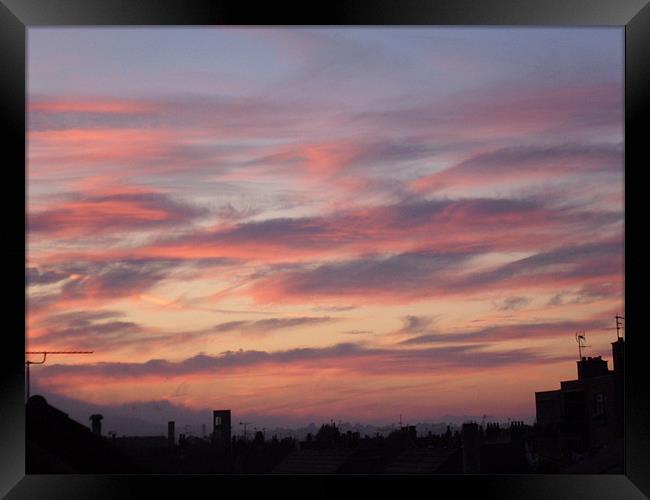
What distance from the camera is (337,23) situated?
7.81ft

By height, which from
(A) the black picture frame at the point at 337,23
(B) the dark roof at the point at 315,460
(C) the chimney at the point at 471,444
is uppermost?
(A) the black picture frame at the point at 337,23

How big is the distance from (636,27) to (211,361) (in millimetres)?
11790

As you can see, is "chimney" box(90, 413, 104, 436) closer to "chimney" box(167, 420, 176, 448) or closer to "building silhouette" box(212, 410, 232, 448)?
"chimney" box(167, 420, 176, 448)

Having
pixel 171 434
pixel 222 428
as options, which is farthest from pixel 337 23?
pixel 171 434

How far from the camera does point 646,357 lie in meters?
A: 2.28

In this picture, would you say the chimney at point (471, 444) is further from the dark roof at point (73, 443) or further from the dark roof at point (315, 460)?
the dark roof at point (73, 443)

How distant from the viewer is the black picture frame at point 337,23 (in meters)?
2.28

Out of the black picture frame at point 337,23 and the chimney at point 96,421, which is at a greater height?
the black picture frame at point 337,23

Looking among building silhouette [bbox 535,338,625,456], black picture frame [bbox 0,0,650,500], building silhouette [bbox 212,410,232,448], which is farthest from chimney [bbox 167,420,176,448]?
black picture frame [bbox 0,0,650,500]

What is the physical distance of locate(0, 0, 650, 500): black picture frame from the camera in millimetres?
2279

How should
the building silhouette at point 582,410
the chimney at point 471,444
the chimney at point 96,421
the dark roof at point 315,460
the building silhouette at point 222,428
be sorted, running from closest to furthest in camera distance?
the chimney at point 471,444, the chimney at point 96,421, the building silhouette at point 582,410, the dark roof at point 315,460, the building silhouette at point 222,428

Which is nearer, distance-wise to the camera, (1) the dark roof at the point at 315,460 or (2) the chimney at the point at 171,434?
(1) the dark roof at the point at 315,460

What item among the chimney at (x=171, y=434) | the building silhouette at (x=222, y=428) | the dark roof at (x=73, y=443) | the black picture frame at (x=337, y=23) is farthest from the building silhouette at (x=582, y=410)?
the black picture frame at (x=337, y=23)

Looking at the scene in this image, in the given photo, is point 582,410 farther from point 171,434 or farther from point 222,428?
point 171,434
